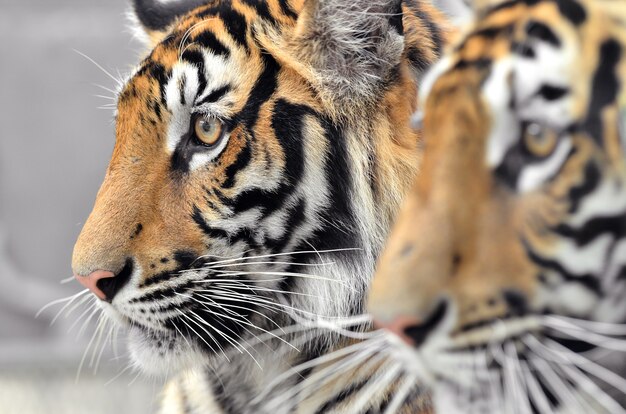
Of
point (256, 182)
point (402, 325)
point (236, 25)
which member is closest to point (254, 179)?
point (256, 182)

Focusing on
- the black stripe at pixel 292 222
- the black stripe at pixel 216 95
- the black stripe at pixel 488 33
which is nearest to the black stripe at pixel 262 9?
the black stripe at pixel 216 95

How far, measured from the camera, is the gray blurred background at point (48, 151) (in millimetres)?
3301

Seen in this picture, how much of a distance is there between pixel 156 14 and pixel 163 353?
A: 531 millimetres

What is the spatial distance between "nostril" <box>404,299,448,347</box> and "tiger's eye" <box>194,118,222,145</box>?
552mm

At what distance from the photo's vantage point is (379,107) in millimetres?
1154

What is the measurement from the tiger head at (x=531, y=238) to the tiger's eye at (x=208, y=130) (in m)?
0.51

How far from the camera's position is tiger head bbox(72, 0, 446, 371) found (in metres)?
1.14

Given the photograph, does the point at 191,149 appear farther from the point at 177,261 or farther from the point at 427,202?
the point at 427,202

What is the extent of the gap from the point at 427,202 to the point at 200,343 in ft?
1.87

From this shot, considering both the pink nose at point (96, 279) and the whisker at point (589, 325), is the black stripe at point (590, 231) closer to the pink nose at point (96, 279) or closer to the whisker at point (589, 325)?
the whisker at point (589, 325)


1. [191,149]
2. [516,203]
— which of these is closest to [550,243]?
[516,203]

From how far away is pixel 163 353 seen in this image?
3.95 ft

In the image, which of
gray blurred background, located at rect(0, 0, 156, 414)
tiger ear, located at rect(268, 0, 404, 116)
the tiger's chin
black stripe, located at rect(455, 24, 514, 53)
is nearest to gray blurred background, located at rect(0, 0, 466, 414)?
gray blurred background, located at rect(0, 0, 156, 414)

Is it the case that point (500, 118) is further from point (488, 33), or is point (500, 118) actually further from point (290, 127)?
point (290, 127)
